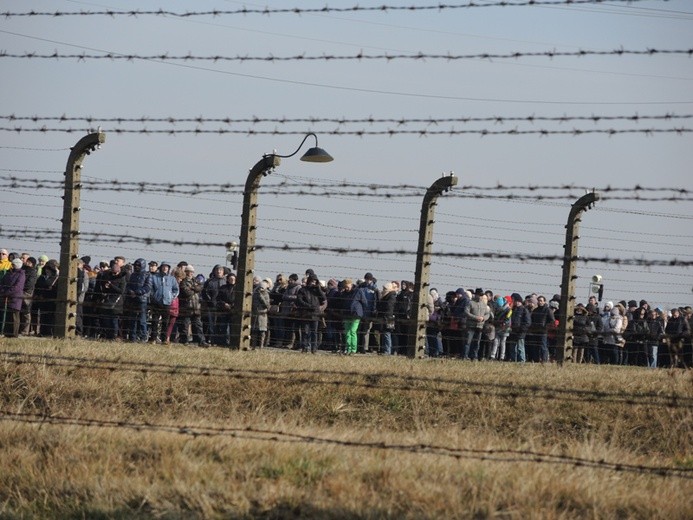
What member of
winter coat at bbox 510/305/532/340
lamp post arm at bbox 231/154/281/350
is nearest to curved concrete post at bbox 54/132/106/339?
lamp post arm at bbox 231/154/281/350

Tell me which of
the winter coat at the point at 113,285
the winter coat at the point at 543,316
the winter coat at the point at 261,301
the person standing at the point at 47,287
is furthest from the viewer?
the winter coat at the point at 543,316

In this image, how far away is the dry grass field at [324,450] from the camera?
23.4 ft

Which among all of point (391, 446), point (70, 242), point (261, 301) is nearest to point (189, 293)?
point (261, 301)

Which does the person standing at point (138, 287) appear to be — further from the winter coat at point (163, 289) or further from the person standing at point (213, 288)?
the person standing at point (213, 288)

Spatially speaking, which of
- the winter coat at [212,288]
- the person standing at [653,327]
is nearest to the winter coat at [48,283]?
the winter coat at [212,288]

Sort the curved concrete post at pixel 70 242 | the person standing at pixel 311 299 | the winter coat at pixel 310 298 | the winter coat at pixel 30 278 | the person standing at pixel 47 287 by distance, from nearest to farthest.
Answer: the curved concrete post at pixel 70 242, the winter coat at pixel 30 278, the person standing at pixel 47 287, the person standing at pixel 311 299, the winter coat at pixel 310 298

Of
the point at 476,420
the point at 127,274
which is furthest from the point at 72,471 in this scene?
the point at 127,274

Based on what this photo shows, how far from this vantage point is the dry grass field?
281 inches

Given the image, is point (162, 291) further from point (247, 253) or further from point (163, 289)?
point (247, 253)

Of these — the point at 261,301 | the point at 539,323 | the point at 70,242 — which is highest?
the point at 70,242

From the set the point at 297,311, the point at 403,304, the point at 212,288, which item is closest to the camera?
the point at 297,311

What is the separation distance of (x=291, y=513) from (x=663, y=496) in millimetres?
1967

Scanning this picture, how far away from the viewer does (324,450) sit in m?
8.06

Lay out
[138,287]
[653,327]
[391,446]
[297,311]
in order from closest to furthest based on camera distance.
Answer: [391,446] → [297,311] → [138,287] → [653,327]
